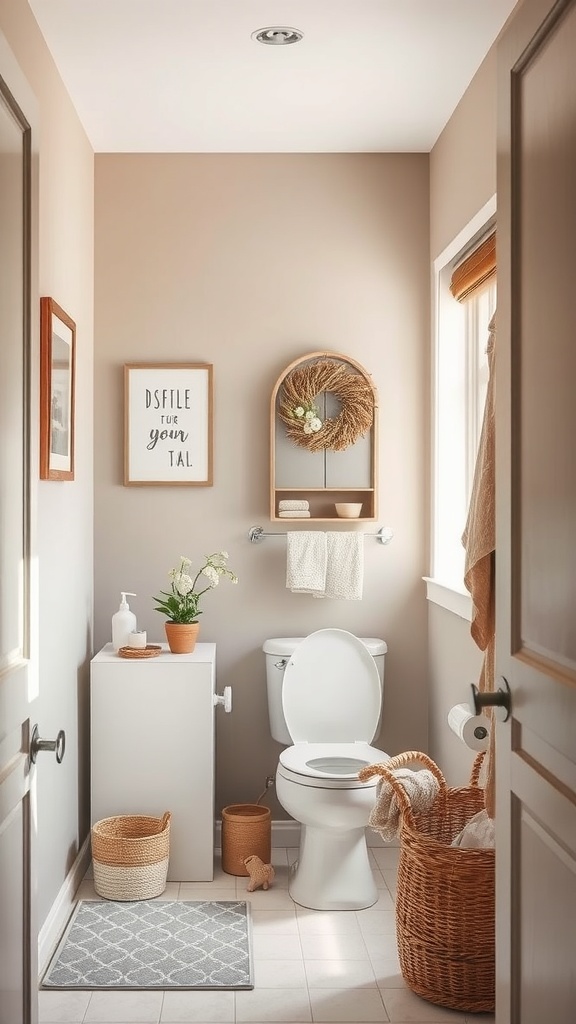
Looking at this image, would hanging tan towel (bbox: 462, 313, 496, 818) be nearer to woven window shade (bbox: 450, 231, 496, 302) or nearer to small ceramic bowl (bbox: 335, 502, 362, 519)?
woven window shade (bbox: 450, 231, 496, 302)

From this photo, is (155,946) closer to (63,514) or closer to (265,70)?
(63,514)

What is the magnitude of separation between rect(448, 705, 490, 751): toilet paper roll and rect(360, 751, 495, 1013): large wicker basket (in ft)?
0.90

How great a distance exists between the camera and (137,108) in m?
3.40

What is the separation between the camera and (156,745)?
11.4 feet

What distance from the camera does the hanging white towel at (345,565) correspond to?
3.77 m

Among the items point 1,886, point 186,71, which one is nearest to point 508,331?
point 1,886

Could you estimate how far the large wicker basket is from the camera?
2531mm

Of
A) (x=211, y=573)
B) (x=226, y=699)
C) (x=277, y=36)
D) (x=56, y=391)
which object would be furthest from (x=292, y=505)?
(x=277, y=36)

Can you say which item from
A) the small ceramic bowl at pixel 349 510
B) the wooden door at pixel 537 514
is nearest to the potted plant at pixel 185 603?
the small ceramic bowl at pixel 349 510

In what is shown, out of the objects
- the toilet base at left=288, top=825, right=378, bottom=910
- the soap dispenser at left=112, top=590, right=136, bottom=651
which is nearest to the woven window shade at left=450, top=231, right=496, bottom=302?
the soap dispenser at left=112, top=590, right=136, bottom=651

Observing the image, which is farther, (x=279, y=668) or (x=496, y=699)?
(x=279, y=668)

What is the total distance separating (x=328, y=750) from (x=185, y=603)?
0.73m

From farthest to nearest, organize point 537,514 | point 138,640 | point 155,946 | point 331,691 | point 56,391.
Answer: point 331,691 → point 138,640 → point 56,391 → point 155,946 → point 537,514

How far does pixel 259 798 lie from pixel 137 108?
2.54m
